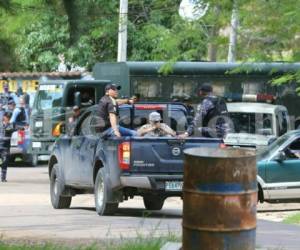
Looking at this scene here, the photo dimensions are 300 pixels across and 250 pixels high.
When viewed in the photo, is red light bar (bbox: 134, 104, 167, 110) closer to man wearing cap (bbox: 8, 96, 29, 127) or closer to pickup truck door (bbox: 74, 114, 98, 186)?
pickup truck door (bbox: 74, 114, 98, 186)

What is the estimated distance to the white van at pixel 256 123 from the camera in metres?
22.0

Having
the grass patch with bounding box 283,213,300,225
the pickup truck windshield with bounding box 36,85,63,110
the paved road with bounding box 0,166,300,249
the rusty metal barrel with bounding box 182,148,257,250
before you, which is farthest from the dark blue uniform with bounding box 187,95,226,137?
the pickup truck windshield with bounding box 36,85,63,110

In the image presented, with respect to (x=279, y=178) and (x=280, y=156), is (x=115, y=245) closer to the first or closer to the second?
(x=279, y=178)

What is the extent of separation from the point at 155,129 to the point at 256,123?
29.1 feet

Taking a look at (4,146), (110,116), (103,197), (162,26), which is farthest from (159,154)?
(4,146)

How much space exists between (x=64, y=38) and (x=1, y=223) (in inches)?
275

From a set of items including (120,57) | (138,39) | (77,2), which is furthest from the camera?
(138,39)

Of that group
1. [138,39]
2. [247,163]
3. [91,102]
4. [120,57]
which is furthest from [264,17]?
[138,39]

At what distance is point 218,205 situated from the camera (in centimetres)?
606

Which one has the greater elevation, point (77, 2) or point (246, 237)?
point (77, 2)

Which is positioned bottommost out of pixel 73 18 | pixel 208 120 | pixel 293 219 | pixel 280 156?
pixel 293 219

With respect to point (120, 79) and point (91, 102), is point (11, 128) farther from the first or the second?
point (120, 79)

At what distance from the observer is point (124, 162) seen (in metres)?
13.0

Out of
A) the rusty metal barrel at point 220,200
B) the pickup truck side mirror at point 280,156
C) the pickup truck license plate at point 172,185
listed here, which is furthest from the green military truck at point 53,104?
the rusty metal barrel at point 220,200
